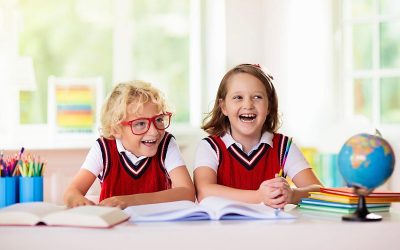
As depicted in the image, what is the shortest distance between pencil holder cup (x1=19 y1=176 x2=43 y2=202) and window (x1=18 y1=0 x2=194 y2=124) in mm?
2846

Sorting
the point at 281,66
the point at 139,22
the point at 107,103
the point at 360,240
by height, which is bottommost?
the point at 360,240

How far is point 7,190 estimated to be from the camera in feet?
6.43

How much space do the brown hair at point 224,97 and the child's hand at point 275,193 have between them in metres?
0.63

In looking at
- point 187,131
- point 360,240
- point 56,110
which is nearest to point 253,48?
point 187,131

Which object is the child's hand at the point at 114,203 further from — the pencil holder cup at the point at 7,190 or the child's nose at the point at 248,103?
the child's nose at the point at 248,103

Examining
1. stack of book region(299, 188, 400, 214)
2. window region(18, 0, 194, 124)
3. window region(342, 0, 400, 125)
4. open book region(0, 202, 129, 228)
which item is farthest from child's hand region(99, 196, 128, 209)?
window region(18, 0, 194, 124)

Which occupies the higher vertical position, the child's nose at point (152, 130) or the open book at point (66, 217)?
the child's nose at point (152, 130)

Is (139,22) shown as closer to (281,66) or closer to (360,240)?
(281,66)

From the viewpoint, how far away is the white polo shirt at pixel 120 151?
2430mm

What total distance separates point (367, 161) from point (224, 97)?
40.3 inches

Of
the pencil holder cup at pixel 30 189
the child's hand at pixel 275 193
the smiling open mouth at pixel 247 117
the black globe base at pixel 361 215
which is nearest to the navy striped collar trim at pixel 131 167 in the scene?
the smiling open mouth at pixel 247 117

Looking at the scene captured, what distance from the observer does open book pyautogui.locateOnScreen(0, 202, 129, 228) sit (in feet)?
5.15

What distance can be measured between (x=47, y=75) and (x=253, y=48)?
1358 mm

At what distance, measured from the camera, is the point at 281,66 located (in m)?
4.65
